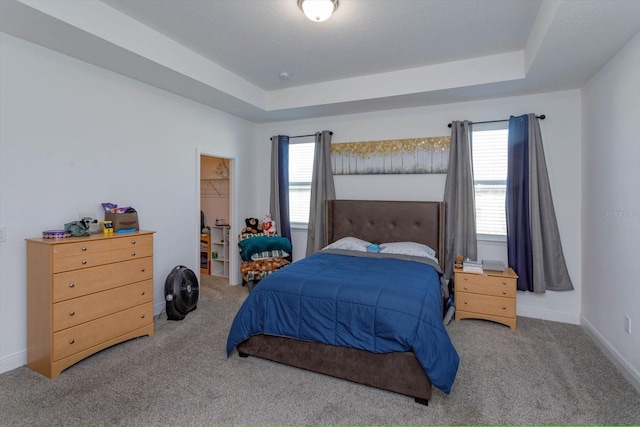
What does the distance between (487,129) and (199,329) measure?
387 centimetres

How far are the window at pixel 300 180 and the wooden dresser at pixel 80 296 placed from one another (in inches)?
95.3

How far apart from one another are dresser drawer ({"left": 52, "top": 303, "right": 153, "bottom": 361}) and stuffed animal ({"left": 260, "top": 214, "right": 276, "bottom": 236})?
1.97m

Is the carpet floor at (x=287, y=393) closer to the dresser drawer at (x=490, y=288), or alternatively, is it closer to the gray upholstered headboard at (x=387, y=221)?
the dresser drawer at (x=490, y=288)

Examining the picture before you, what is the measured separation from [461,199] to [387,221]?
0.91 meters

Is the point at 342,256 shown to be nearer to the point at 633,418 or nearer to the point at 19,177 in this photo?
the point at 633,418

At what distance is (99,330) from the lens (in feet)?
8.80

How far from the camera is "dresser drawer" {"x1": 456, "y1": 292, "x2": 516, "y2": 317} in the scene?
3.29 meters

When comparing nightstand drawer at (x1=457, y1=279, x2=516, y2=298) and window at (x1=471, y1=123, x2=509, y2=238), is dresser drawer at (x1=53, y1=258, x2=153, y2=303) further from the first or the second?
window at (x1=471, y1=123, x2=509, y2=238)

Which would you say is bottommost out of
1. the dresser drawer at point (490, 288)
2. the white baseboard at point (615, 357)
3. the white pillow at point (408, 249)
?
the white baseboard at point (615, 357)

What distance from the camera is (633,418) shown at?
1.97 metres

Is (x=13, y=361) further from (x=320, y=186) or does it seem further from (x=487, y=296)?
(x=487, y=296)

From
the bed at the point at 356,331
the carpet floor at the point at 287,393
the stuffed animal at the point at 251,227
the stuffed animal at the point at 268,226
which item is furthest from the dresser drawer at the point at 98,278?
the stuffed animal at the point at 268,226

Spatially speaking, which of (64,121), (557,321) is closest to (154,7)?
(64,121)

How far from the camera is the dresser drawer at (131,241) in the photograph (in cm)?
281
